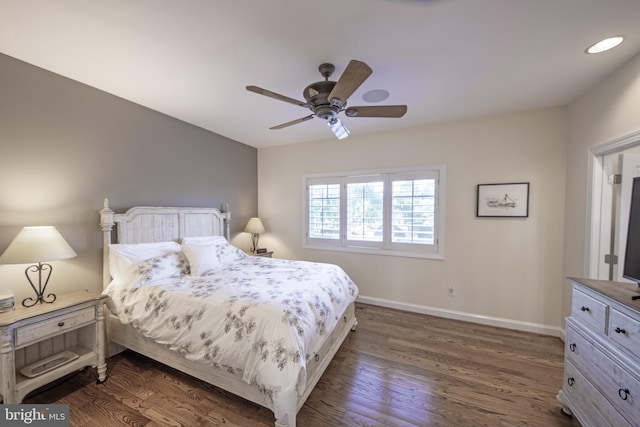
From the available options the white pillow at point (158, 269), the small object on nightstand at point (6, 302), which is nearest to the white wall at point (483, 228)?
the white pillow at point (158, 269)

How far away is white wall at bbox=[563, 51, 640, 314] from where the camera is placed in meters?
1.88

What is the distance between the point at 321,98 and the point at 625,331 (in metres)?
2.25

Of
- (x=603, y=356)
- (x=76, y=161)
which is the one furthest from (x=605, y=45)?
(x=76, y=161)

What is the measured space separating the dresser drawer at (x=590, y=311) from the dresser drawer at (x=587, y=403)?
0.34 m

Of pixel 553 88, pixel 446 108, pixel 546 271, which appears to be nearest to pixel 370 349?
pixel 546 271

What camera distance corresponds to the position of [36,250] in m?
1.75

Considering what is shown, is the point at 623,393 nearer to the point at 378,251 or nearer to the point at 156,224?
the point at 378,251

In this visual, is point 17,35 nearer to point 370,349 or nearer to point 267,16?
point 267,16

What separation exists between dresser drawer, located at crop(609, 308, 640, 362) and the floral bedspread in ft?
5.69

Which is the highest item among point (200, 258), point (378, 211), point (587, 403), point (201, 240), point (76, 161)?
point (76, 161)

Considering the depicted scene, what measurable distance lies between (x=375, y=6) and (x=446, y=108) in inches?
71.4

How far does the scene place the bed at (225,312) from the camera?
159 centimetres

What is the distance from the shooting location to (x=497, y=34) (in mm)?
1620

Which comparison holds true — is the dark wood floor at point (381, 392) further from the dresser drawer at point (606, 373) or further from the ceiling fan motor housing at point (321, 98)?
the ceiling fan motor housing at point (321, 98)
